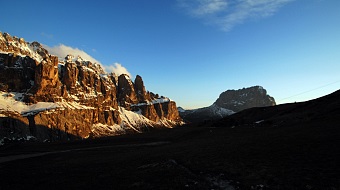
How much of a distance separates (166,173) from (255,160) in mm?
10436

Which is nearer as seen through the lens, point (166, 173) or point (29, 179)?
point (166, 173)

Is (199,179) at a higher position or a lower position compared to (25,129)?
lower

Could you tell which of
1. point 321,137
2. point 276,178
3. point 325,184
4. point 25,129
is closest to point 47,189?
point 276,178

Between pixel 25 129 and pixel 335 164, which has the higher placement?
pixel 25 129

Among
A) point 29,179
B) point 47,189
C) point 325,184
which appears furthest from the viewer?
point 29,179

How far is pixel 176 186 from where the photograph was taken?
21.0 m

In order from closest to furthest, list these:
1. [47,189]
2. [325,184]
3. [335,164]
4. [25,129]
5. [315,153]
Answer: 1. [325,184]
2. [335,164]
3. [47,189]
4. [315,153]
5. [25,129]

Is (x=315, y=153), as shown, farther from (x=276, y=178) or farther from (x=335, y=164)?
(x=276, y=178)

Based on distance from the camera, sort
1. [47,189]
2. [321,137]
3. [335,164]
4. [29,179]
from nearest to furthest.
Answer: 1. [335,164]
2. [47,189]
3. [29,179]
4. [321,137]

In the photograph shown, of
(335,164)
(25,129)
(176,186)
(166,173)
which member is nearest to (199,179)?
(176,186)

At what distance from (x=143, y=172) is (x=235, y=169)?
35.1 feet

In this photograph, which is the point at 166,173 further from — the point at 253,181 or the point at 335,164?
the point at 335,164

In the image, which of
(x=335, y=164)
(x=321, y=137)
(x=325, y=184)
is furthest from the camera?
(x=321, y=137)

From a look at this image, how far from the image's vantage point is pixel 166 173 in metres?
26.4
